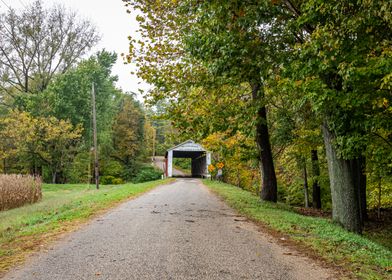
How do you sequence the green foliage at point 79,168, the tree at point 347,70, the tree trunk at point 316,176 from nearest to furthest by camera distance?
the tree at point 347,70, the tree trunk at point 316,176, the green foliage at point 79,168

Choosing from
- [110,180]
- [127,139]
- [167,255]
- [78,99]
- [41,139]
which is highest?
[78,99]

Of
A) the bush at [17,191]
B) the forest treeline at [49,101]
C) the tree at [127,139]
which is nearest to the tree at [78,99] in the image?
the forest treeline at [49,101]

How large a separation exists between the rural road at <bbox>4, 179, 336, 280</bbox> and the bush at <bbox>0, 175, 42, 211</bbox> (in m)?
8.93

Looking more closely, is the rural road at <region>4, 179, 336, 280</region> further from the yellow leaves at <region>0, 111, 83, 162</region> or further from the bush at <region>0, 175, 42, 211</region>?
the yellow leaves at <region>0, 111, 83, 162</region>

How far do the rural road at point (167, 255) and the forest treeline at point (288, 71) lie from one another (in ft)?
10.8

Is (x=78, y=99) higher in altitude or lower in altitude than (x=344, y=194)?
higher

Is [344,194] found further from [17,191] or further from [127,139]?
[127,139]

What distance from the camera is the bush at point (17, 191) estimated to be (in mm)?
14280

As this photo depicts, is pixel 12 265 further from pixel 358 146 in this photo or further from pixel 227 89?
pixel 227 89

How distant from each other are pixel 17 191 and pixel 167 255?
12.8 meters

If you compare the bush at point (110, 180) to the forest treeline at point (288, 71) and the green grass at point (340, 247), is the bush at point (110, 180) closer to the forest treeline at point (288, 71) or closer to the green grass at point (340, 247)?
the forest treeline at point (288, 71)

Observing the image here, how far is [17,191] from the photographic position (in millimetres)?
15023

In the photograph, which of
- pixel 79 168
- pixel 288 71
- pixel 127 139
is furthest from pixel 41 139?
pixel 288 71

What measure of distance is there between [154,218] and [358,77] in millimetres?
5726
